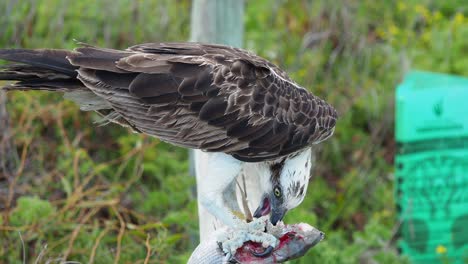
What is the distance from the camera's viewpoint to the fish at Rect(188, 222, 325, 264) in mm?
4035

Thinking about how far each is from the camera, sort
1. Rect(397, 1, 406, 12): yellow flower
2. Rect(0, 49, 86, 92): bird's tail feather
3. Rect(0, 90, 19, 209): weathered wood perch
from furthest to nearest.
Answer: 1. Rect(397, 1, 406, 12): yellow flower
2. Rect(0, 90, 19, 209): weathered wood perch
3. Rect(0, 49, 86, 92): bird's tail feather

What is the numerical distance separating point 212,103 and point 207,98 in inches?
1.3

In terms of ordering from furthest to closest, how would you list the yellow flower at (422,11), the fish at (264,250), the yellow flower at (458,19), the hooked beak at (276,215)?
the yellow flower at (422,11)
the yellow flower at (458,19)
the hooked beak at (276,215)
the fish at (264,250)

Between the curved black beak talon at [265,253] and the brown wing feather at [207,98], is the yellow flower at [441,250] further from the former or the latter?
the curved black beak talon at [265,253]

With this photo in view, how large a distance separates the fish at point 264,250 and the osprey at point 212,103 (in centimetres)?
23

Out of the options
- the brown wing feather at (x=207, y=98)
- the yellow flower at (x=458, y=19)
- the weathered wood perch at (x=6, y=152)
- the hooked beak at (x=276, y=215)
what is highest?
the yellow flower at (x=458, y=19)

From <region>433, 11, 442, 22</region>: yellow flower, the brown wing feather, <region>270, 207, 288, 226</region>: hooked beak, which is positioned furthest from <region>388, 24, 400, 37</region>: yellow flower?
<region>270, 207, 288, 226</region>: hooked beak

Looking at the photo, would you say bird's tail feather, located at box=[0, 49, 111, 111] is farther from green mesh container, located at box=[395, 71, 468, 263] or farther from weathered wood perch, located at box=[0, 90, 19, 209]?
green mesh container, located at box=[395, 71, 468, 263]

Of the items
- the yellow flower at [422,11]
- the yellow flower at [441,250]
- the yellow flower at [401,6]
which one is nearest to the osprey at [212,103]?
the yellow flower at [441,250]

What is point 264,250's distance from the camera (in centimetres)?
410

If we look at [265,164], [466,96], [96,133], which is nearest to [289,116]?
[265,164]

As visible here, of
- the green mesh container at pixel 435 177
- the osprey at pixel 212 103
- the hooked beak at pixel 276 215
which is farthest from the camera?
the green mesh container at pixel 435 177

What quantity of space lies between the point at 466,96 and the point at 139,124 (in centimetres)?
268

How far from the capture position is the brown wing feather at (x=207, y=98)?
4375mm
